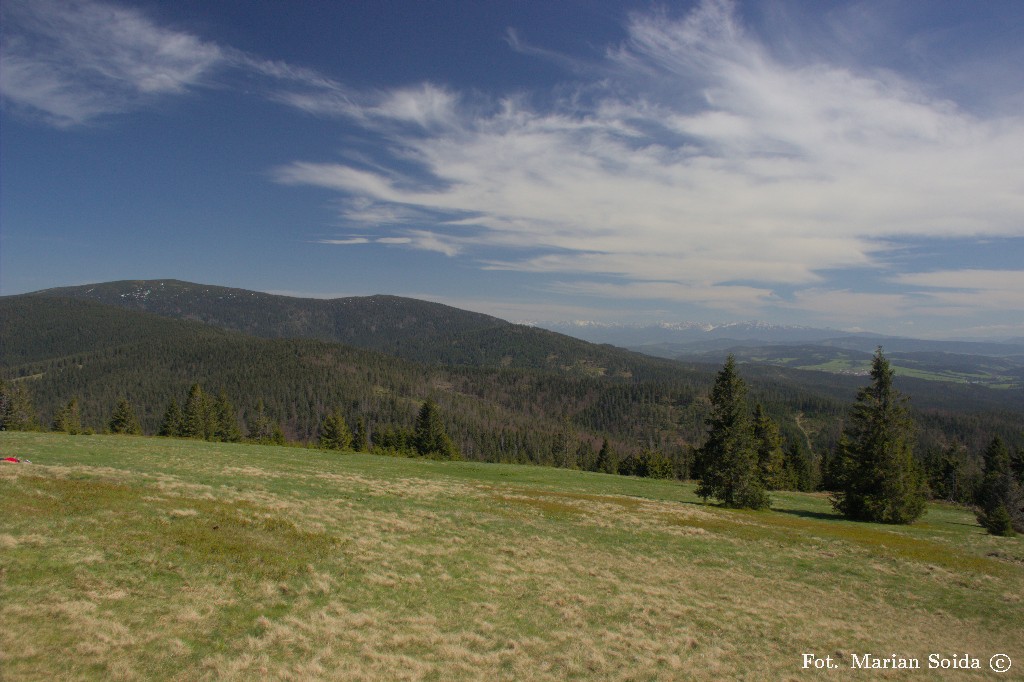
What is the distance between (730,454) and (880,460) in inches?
473

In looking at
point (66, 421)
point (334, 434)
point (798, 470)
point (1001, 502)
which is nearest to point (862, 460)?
point (1001, 502)

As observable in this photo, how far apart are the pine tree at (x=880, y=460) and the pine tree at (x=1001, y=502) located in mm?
4526

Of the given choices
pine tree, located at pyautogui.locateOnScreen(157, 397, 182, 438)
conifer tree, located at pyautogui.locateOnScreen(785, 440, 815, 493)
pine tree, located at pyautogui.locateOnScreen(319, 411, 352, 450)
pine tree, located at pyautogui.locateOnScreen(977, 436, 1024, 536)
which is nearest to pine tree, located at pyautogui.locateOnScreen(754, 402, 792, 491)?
pine tree, located at pyautogui.locateOnScreen(977, 436, 1024, 536)

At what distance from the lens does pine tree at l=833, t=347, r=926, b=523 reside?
132 feet

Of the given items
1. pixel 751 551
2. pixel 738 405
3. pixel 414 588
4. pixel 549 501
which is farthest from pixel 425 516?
pixel 738 405

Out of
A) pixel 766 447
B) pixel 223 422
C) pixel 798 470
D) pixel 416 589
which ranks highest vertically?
pixel 416 589

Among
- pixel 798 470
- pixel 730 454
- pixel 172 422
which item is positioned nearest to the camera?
pixel 730 454

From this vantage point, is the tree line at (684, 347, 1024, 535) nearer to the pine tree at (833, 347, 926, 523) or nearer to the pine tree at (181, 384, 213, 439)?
the pine tree at (833, 347, 926, 523)

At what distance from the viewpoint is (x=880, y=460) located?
41031 mm

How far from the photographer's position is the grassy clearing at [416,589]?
32.9ft

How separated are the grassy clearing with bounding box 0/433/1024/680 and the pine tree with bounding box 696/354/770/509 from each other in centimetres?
1409

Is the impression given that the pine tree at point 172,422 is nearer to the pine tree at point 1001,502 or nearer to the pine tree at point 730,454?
the pine tree at point 730,454

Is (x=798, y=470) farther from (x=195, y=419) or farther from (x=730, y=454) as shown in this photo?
(x=195, y=419)

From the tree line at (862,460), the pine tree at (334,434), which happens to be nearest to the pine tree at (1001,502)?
the tree line at (862,460)
